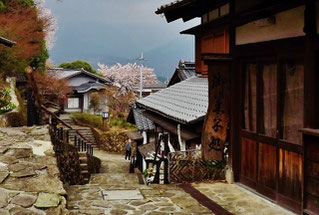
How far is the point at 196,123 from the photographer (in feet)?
44.3

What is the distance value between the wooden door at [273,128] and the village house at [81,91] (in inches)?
1618

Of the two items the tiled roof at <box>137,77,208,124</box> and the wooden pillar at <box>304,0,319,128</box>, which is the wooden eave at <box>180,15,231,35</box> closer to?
the tiled roof at <box>137,77,208,124</box>

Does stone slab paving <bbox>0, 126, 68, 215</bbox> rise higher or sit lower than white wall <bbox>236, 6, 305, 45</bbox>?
lower

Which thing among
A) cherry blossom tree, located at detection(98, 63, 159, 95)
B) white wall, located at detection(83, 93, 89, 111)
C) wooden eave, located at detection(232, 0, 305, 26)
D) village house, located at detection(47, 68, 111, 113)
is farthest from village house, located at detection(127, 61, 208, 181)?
cherry blossom tree, located at detection(98, 63, 159, 95)

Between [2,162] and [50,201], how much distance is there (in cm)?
252

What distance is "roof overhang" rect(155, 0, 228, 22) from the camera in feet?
31.8

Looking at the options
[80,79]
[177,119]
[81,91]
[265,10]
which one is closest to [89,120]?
[81,91]

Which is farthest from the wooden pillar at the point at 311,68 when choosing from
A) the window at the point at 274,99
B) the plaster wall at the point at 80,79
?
the plaster wall at the point at 80,79

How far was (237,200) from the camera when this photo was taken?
29.4 ft

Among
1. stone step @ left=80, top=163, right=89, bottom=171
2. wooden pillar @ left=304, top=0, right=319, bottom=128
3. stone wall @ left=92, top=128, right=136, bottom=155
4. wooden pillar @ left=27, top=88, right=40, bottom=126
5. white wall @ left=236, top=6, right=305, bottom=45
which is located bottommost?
stone wall @ left=92, top=128, right=136, bottom=155

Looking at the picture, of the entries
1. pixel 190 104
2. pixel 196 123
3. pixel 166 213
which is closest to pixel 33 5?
pixel 190 104

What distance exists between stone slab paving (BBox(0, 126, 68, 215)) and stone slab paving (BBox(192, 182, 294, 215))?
146 inches

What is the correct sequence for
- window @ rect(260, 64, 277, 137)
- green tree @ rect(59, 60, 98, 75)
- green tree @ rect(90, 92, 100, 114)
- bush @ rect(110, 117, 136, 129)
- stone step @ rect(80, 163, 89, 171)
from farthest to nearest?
green tree @ rect(59, 60, 98, 75) → green tree @ rect(90, 92, 100, 114) → bush @ rect(110, 117, 136, 129) → stone step @ rect(80, 163, 89, 171) → window @ rect(260, 64, 277, 137)

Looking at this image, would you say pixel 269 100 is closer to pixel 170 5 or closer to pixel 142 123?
pixel 170 5
